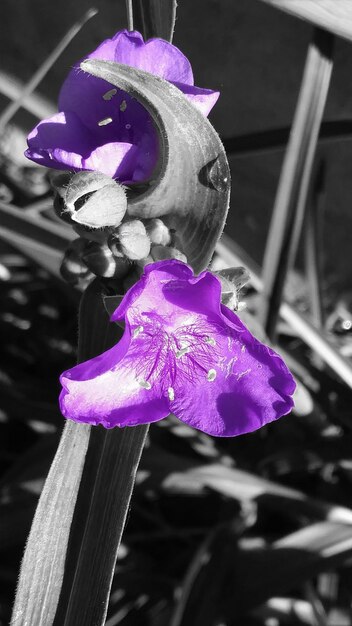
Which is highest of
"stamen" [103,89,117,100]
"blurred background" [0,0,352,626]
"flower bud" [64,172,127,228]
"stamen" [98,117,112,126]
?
"stamen" [103,89,117,100]

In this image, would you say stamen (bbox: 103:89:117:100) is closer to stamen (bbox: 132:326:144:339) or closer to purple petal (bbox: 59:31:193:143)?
purple petal (bbox: 59:31:193:143)

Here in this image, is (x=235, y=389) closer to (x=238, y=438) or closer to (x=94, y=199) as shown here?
(x=94, y=199)

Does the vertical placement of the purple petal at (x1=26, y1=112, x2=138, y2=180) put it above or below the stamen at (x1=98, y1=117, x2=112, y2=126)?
below

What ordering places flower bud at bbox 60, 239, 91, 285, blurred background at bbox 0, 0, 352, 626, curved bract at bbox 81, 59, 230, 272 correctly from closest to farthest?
1. curved bract at bbox 81, 59, 230, 272
2. flower bud at bbox 60, 239, 91, 285
3. blurred background at bbox 0, 0, 352, 626

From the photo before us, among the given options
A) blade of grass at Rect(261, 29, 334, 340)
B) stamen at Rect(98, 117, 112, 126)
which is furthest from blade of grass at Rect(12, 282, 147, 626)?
blade of grass at Rect(261, 29, 334, 340)

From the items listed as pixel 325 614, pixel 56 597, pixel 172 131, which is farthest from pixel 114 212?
pixel 325 614
